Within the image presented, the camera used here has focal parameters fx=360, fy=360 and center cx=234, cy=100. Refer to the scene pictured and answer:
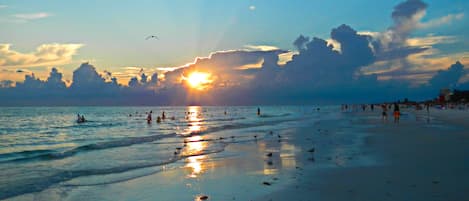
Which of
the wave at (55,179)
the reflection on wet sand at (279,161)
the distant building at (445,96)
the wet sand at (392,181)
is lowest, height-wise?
the wave at (55,179)

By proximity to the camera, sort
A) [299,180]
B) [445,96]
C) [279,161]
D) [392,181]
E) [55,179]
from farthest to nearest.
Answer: [445,96] → [279,161] → [55,179] → [299,180] → [392,181]

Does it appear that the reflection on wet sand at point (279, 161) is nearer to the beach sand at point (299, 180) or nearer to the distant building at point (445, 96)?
the beach sand at point (299, 180)

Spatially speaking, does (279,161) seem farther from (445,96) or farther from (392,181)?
(445,96)

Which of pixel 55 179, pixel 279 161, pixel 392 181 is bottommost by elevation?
pixel 55 179

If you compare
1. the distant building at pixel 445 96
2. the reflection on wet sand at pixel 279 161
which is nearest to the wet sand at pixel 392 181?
the reflection on wet sand at pixel 279 161

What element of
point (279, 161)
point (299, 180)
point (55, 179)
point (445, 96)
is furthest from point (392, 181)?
point (445, 96)

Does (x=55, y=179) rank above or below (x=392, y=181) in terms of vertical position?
below

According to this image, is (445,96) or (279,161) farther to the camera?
(445,96)

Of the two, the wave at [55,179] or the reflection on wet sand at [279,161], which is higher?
the reflection on wet sand at [279,161]

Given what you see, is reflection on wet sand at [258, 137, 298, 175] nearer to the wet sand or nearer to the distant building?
the wet sand

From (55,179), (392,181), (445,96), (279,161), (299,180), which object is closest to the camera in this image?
(392,181)

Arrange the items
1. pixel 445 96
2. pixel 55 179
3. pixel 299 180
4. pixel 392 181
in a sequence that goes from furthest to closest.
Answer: pixel 445 96 < pixel 55 179 < pixel 299 180 < pixel 392 181

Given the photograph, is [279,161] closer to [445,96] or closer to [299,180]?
[299,180]

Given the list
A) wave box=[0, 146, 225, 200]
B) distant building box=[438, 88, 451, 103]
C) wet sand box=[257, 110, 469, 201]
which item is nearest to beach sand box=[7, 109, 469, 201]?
wet sand box=[257, 110, 469, 201]
